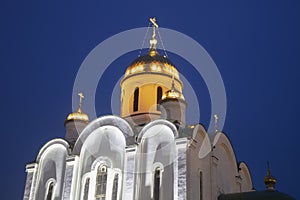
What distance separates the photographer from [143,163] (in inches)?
617

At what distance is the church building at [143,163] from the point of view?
49.7 feet

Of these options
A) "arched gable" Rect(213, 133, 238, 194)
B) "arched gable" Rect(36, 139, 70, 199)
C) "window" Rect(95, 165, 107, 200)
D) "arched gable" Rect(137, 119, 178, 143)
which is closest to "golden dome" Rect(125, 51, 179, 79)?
"arched gable" Rect(213, 133, 238, 194)

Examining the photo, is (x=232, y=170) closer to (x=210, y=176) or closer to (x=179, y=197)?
(x=210, y=176)

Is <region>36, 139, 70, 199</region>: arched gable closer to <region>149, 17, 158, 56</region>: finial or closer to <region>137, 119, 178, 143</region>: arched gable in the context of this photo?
<region>137, 119, 178, 143</region>: arched gable

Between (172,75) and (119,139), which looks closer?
(119,139)

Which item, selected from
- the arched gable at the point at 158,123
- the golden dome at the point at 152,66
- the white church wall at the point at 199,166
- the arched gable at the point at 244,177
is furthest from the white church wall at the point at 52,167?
the arched gable at the point at 244,177

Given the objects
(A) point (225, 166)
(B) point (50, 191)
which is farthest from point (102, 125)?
(A) point (225, 166)

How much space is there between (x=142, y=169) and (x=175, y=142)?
4.77ft

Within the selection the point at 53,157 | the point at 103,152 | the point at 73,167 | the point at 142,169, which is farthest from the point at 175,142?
the point at 53,157

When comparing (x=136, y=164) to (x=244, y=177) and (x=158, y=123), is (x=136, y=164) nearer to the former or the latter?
(x=158, y=123)

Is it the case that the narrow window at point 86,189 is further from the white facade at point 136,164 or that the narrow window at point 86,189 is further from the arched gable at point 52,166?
the arched gable at point 52,166

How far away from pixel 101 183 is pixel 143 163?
173cm

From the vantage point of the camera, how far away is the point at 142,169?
51.1 ft

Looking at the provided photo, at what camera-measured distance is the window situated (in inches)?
628
